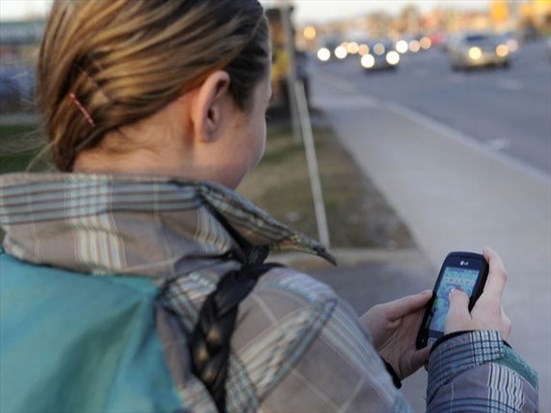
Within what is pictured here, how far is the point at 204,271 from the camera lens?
1.15 metres

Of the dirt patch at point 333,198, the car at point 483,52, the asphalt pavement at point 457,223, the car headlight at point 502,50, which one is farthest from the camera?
the car at point 483,52

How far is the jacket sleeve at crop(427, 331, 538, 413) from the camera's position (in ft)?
4.40

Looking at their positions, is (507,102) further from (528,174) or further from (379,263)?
(379,263)

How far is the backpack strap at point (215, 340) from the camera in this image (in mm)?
1104

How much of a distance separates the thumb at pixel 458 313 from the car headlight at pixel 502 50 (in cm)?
3562

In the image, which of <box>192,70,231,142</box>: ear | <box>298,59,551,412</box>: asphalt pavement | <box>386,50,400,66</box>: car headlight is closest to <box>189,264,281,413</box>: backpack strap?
<box>192,70,231,142</box>: ear

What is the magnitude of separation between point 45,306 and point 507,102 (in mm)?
21293

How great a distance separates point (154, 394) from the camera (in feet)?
3.52

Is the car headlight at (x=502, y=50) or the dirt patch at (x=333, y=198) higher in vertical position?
the dirt patch at (x=333, y=198)

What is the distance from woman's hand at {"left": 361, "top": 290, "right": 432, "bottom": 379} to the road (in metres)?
10.3

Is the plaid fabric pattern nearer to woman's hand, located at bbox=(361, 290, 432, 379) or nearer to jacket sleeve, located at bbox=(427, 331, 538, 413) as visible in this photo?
jacket sleeve, located at bbox=(427, 331, 538, 413)

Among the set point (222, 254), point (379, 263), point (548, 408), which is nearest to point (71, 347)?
point (222, 254)

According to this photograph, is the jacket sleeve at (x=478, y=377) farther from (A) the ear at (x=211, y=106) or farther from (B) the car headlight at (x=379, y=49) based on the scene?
(B) the car headlight at (x=379, y=49)

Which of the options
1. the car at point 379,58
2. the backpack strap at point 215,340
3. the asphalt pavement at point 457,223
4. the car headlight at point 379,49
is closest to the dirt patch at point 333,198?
the asphalt pavement at point 457,223
